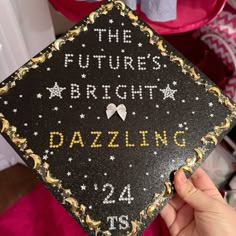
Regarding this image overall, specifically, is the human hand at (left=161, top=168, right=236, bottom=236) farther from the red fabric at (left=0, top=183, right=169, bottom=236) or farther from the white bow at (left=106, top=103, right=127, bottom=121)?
the red fabric at (left=0, top=183, right=169, bottom=236)

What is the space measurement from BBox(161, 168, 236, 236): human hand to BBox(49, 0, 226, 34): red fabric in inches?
14.9

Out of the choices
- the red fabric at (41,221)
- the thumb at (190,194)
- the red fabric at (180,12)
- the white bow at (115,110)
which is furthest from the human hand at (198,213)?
the red fabric at (180,12)

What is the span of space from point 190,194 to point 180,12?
451 mm

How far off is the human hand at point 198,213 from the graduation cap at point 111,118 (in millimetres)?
60

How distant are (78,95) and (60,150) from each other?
111mm

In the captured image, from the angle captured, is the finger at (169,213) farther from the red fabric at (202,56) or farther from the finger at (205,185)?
the red fabric at (202,56)

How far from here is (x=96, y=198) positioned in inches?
22.1

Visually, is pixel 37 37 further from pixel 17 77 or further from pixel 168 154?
pixel 168 154

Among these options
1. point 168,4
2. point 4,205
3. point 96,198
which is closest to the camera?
point 96,198

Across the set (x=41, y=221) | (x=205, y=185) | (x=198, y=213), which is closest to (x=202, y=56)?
(x=205, y=185)

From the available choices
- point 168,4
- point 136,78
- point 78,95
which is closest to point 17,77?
point 78,95

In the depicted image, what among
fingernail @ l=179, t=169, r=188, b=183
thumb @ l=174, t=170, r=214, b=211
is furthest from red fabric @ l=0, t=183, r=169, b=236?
fingernail @ l=179, t=169, r=188, b=183

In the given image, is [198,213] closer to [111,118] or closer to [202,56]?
[111,118]

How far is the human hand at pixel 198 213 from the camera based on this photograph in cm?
63
